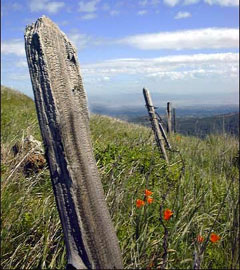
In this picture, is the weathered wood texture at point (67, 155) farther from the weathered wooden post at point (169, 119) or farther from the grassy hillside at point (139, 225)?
the weathered wooden post at point (169, 119)

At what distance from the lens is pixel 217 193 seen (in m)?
5.75

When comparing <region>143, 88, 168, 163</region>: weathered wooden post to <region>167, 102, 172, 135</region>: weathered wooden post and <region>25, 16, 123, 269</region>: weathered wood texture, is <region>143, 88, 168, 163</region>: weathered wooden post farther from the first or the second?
<region>25, 16, 123, 269</region>: weathered wood texture

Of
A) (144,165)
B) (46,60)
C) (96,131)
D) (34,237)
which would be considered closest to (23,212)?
(34,237)

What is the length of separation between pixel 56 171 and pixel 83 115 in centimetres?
43

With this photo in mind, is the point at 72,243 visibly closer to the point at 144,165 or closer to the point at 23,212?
the point at 23,212

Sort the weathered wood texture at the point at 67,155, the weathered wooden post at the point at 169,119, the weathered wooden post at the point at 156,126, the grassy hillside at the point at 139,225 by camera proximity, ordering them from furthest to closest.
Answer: the weathered wooden post at the point at 169,119 → the weathered wooden post at the point at 156,126 → the grassy hillside at the point at 139,225 → the weathered wood texture at the point at 67,155

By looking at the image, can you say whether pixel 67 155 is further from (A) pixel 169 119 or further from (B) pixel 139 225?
(A) pixel 169 119

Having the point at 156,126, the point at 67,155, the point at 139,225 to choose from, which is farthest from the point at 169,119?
the point at 67,155

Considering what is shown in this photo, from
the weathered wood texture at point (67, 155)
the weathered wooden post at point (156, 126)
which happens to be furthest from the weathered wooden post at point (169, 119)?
the weathered wood texture at point (67, 155)

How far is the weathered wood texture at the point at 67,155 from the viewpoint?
2.78m

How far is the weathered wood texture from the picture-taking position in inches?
109

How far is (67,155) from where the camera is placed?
9.12ft

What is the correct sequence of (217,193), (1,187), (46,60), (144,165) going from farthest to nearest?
(144,165) < (217,193) < (1,187) < (46,60)

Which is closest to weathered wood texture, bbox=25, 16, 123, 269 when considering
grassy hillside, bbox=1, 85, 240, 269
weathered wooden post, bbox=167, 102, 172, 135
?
grassy hillside, bbox=1, 85, 240, 269
